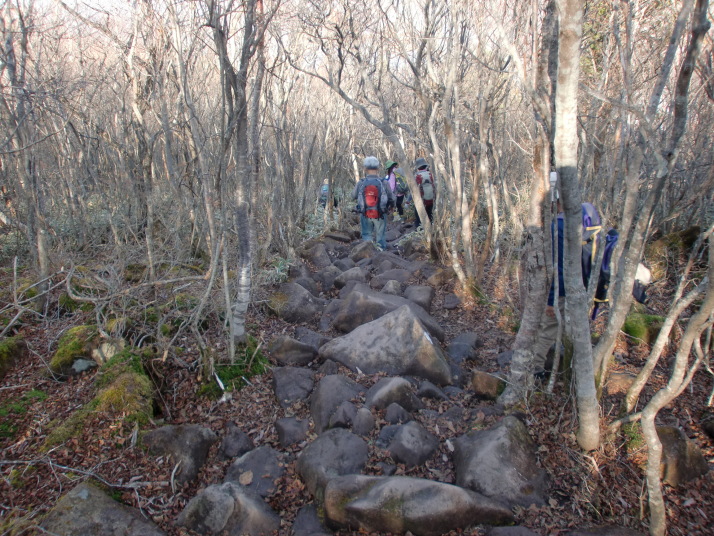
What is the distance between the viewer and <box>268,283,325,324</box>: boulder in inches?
250

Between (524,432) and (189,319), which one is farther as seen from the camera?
(189,319)

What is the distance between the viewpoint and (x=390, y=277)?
782cm

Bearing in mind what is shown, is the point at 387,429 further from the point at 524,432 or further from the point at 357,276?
the point at 357,276

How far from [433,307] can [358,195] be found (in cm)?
370

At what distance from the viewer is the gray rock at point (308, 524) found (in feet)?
9.60

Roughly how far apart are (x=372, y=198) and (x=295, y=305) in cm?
383

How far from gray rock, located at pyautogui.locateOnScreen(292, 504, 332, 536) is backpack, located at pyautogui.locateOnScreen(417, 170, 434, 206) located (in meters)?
8.49

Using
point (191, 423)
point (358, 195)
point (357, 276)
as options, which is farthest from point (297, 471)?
point (358, 195)

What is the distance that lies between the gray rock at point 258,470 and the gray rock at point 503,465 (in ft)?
4.61

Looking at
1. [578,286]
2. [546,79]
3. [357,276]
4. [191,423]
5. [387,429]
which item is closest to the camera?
[578,286]

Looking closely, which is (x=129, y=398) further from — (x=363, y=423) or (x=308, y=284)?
(x=308, y=284)

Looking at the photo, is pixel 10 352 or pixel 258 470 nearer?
pixel 258 470

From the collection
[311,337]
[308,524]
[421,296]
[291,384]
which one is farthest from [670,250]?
[308,524]

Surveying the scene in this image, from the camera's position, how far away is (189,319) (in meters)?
4.61
